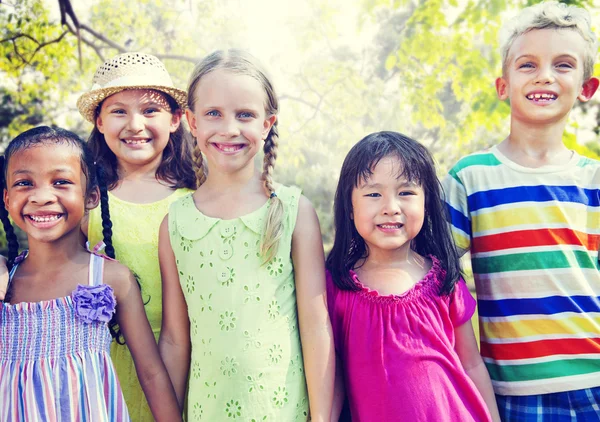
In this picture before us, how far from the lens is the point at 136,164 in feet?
7.32

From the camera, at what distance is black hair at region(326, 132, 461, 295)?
189cm

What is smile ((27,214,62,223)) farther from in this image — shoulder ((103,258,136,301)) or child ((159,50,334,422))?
child ((159,50,334,422))

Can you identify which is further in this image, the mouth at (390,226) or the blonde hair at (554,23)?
the blonde hair at (554,23)

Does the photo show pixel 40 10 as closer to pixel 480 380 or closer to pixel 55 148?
pixel 55 148

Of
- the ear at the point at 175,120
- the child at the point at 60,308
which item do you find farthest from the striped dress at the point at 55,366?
the ear at the point at 175,120

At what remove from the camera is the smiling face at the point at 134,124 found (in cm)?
216

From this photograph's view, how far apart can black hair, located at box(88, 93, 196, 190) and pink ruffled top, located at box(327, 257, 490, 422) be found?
0.83 m

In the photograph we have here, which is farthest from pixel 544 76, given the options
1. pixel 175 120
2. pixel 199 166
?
pixel 175 120

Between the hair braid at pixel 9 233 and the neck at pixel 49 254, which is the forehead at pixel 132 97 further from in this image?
the neck at pixel 49 254

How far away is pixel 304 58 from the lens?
24.9ft

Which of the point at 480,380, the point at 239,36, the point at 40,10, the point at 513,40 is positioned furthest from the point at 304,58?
the point at 480,380

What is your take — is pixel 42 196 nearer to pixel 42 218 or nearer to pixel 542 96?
pixel 42 218

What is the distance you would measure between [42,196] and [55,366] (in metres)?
0.48

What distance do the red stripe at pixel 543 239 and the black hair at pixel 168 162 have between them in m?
1.16
